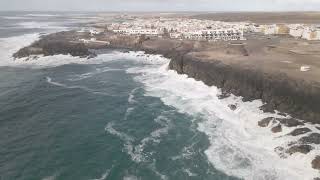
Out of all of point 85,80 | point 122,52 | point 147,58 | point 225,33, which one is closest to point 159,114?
point 85,80

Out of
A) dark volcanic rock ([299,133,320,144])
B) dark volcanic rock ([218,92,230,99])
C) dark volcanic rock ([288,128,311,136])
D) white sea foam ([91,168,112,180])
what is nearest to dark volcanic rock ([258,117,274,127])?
dark volcanic rock ([288,128,311,136])

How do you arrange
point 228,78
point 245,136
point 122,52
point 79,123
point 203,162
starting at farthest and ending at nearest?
1. point 122,52
2. point 228,78
3. point 79,123
4. point 245,136
5. point 203,162

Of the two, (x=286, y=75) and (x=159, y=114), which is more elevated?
(x=286, y=75)

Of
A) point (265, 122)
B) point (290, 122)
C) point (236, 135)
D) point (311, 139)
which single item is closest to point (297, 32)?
point (265, 122)

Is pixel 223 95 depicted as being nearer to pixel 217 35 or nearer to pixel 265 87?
pixel 265 87

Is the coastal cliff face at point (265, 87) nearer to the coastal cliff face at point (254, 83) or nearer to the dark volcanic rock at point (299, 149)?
the coastal cliff face at point (254, 83)

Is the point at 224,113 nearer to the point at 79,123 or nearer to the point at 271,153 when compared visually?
the point at 271,153

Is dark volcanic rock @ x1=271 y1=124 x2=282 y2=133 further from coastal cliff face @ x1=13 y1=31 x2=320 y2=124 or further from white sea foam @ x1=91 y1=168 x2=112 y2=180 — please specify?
white sea foam @ x1=91 y1=168 x2=112 y2=180
